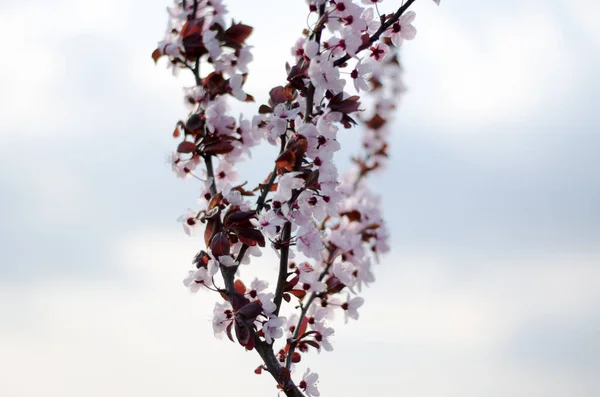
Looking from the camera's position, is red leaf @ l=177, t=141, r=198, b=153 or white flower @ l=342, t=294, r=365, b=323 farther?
white flower @ l=342, t=294, r=365, b=323

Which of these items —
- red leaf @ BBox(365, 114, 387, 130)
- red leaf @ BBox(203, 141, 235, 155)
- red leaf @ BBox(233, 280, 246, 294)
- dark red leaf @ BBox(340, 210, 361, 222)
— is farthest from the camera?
red leaf @ BBox(365, 114, 387, 130)

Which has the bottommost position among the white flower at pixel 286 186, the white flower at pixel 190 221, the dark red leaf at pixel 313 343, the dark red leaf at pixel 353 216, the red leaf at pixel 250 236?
the dark red leaf at pixel 313 343

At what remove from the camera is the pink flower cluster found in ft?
7.68

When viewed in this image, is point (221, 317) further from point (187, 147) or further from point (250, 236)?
point (187, 147)

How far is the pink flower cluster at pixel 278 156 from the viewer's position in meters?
2.34

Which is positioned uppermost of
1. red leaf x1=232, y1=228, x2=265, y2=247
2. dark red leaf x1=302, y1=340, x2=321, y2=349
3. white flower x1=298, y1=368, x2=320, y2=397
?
red leaf x1=232, y1=228, x2=265, y2=247

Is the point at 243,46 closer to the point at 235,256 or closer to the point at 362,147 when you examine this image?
the point at 235,256

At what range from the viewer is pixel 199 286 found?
8.10ft

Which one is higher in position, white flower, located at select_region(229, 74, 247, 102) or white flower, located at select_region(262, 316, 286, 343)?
white flower, located at select_region(229, 74, 247, 102)

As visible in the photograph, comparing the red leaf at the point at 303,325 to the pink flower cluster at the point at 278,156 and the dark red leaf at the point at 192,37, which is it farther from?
the dark red leaf at the point at 192,37

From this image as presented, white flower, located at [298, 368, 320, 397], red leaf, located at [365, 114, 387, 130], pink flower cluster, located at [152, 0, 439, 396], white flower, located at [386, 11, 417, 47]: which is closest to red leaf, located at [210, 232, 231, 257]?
pink flower cluster, located at [152, 0, 439, 396]

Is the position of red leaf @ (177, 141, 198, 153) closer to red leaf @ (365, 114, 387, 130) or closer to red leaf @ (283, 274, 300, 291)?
red leaf @ (283, 274, 300, 291)

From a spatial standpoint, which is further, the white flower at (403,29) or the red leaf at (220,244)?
the white flower at (403,29)

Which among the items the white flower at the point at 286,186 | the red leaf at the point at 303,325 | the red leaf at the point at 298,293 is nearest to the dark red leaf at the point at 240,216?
the white flower at the point at 286,186
